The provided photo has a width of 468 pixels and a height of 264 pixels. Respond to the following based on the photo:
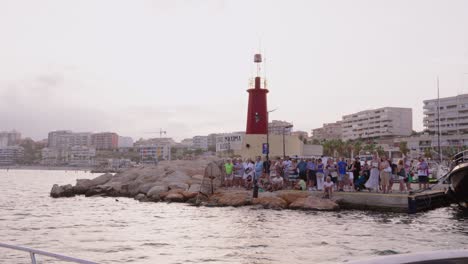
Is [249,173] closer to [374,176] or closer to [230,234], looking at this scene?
[374,176]

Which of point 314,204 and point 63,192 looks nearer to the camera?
point 314,204

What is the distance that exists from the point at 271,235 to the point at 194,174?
25927 mm

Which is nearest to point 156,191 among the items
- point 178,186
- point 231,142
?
point 178,186

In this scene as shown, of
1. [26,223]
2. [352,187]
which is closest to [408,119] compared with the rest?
[352,187]

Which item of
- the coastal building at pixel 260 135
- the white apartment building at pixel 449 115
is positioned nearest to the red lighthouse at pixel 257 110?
the coastal building at pixel 260 135

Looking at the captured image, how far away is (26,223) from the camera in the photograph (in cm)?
2080

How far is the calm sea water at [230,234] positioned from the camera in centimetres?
1325

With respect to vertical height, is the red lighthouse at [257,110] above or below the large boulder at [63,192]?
above

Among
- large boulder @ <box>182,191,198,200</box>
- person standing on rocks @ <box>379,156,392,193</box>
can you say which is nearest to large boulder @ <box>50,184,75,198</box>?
large boulder @ <box>182,191,198,200</box>

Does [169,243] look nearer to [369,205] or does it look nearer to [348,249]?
[348,249]

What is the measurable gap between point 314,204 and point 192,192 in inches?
360

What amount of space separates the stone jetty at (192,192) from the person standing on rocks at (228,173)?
0.34 meters

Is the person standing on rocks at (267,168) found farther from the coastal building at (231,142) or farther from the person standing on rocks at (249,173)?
the coastal building at (231,142)

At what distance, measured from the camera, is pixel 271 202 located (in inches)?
936
